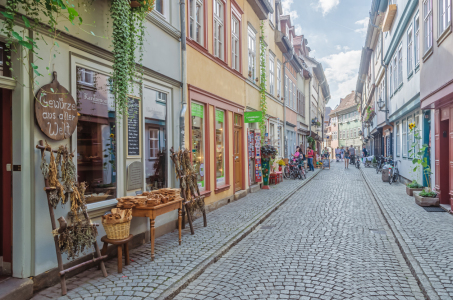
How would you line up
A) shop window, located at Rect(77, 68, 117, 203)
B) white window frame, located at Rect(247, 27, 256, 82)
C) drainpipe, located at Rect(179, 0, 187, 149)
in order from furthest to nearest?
white window frame, located at Rect(247, 27, 256, 82) < drainpipe, located at Rect(179, 0, 187, 149) < shop window, located at Rect(77, 68, 117, 203)

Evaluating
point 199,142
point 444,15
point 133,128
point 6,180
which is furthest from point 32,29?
point 444,15

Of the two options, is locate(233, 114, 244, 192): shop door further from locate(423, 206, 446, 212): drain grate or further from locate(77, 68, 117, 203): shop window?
locate(77, 68, 117, 203): shop window

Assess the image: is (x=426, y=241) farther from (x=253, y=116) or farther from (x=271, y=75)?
(x=271, y=75)

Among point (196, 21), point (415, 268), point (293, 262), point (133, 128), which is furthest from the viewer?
point (196, 21)

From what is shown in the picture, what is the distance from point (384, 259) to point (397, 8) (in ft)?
46.1

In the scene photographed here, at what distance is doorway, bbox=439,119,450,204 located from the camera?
9.65 meters

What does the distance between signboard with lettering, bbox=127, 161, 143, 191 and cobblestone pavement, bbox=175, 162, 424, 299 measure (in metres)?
2.00

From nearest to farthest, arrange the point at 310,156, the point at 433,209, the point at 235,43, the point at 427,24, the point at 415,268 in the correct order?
the point at 415,268
the point at 433,209
the point at 427,24
the point at 235,43
the point at 310,156

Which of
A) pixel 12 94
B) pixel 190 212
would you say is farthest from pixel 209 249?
pixel 12 94

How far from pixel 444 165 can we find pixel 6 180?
33.0 feet

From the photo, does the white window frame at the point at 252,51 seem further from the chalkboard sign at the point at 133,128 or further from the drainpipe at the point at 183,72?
the chalkboard sign at the point at 133,128

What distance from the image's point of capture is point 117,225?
Answer: 482cm

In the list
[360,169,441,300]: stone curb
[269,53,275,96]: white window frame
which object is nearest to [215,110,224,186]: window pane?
[360,169,441,300]: stone curb

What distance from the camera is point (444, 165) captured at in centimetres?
970
